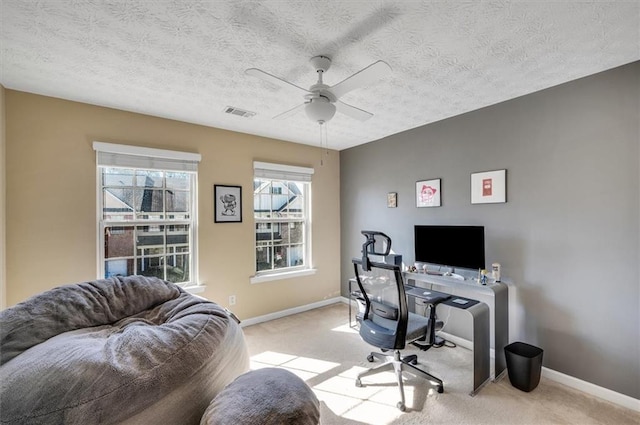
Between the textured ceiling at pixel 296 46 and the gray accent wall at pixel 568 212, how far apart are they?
267 mm

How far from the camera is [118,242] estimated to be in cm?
298

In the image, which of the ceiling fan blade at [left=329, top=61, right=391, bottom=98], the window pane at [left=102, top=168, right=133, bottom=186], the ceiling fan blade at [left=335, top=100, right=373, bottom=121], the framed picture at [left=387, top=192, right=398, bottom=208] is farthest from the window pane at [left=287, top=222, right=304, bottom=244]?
the ceiling fan blade at [left=329, top=61, right=391, bottom=98]

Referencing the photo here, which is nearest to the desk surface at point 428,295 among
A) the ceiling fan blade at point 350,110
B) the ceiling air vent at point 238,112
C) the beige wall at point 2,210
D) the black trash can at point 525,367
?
the black trash can at point 525,367

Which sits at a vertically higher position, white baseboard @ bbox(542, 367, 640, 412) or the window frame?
the window frame

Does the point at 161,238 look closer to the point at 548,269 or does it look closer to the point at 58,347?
the point at 58,347

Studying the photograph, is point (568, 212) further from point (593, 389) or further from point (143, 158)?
point (143, 158)

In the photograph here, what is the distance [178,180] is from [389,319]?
2733 mm

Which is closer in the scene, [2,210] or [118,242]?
[2,210]

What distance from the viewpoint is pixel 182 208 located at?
337 centimetres

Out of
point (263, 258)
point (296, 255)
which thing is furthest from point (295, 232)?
point (263, 258)

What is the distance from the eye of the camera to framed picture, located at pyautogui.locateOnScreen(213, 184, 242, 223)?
351 centimetres

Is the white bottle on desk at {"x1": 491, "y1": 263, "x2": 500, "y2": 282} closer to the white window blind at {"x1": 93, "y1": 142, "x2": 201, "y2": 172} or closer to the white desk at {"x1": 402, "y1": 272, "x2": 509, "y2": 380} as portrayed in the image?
the white desk at {"x1": 402, "y1": 272, "x2": 509, "y2": 380}

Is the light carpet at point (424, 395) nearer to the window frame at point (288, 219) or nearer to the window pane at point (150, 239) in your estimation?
the window frame at point (288, 219)

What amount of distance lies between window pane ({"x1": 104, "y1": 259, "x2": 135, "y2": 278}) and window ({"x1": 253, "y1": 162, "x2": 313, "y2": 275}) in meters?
1.45
